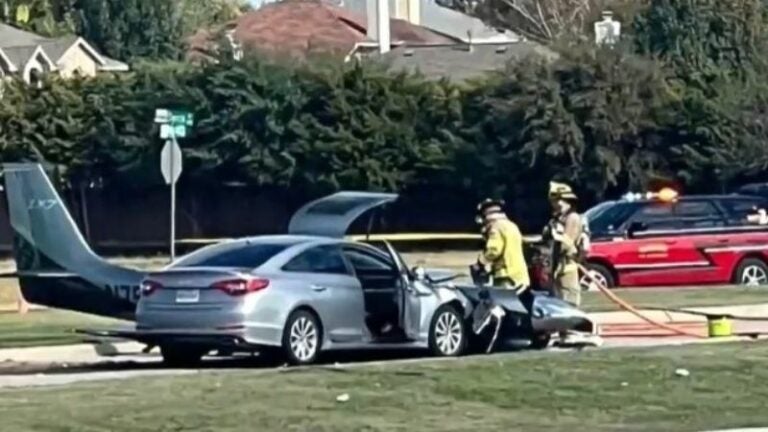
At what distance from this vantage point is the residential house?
65.9 m


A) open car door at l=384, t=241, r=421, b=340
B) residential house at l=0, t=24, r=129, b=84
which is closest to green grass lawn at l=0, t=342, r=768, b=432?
open car door at l=384, t=241, r=421, b=340

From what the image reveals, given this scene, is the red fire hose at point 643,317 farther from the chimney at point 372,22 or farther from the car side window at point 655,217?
the chimney at point 372,22

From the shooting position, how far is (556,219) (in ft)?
74.6

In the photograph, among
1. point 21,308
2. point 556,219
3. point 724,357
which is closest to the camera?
point 724,357

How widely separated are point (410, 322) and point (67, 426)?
799 centimetres

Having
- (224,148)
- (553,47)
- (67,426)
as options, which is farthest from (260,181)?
(67,426)

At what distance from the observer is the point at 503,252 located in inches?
864

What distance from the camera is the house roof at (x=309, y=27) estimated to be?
268 ft

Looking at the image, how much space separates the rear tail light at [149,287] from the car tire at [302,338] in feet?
4.64

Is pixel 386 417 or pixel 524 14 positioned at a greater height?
pixel 524 14

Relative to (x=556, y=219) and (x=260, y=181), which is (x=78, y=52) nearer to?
(x=260, y=181)

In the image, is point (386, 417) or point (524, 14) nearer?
point (386, 417)

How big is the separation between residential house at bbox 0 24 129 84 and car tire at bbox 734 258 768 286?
3350cm

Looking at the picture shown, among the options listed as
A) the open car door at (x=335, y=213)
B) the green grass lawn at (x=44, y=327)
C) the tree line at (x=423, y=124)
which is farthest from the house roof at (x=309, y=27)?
the open car door at (x=335, y=213)
